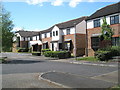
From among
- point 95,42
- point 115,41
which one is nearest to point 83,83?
point 115,41

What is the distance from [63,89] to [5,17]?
19439mm

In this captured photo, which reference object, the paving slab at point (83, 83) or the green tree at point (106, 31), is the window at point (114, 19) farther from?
the paving slab at point (83, 83)

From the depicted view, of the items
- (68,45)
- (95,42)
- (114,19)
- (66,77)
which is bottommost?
(66,77)

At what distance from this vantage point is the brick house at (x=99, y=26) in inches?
863

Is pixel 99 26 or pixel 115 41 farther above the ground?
pixel 99 26

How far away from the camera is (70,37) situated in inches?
1240

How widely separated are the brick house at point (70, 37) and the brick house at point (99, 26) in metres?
3.23

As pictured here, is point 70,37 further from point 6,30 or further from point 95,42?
point 6,30

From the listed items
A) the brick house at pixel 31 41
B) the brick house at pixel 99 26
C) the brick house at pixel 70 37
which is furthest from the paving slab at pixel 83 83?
the brick house at pixel 31 41

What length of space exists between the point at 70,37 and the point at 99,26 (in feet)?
27.9

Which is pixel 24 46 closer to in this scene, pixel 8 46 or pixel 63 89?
pixel 8 46

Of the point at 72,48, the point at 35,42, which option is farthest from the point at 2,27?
the point at 35,42

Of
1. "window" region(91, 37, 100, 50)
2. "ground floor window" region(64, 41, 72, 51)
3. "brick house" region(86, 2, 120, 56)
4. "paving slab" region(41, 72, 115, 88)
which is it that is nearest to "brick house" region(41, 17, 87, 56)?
"ground floor window" region(64, 41, 72, 51)

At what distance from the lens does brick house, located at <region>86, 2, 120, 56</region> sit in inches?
863
